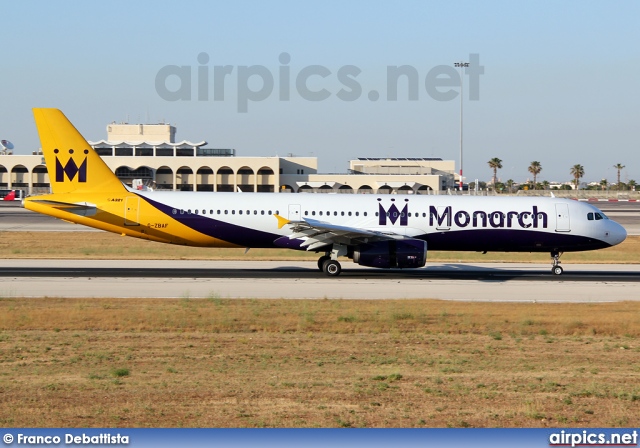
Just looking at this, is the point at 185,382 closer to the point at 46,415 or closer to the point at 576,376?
the point at 46,415

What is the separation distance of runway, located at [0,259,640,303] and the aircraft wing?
1.60 m

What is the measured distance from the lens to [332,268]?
33844 millimetres

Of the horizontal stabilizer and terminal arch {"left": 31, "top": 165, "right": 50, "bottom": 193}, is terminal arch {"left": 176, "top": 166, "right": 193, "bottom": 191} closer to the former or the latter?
terminal arch {"left": 31, "top": 165, "right": 50, "bottom": 193}

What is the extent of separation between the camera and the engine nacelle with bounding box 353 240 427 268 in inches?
1264

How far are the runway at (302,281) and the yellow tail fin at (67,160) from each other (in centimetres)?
384

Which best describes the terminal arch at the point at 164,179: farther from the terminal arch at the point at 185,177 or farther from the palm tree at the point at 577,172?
the palm tree at the point at 577,172

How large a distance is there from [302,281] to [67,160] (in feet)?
40.6

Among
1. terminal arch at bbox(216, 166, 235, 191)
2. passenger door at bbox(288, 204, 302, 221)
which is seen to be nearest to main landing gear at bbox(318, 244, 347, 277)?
passenger door at bbox(288, 204, 302, 221)

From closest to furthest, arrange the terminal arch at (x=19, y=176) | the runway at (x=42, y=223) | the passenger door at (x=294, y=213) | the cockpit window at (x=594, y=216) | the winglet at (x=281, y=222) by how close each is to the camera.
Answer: the winglet at (x=281, y=222)
the passenger door at (x=294, y=213)
the cockpit window at (x=594, y=216)
the runway at (x=42, y=223)
the terminal arch at (x=19, y=176)

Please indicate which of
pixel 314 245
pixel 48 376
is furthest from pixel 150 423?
pixel 314 245

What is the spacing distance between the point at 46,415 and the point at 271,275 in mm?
22063

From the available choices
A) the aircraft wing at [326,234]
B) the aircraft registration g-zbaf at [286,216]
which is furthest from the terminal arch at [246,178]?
the aircraft wing at [326,234]

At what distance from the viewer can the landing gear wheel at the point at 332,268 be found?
33.8 meters

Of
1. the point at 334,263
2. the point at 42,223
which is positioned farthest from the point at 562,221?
the point at 42,223
